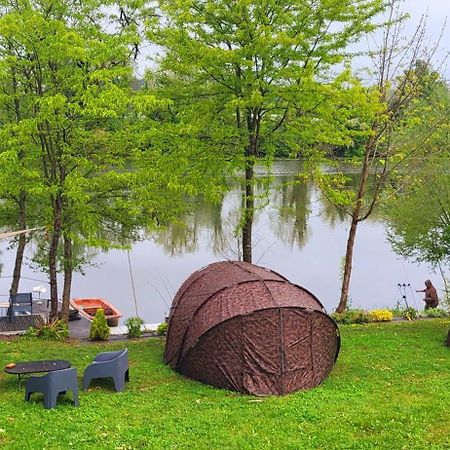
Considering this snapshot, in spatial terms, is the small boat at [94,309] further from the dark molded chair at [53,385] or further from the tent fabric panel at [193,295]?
the dark molded chair at [53,385]

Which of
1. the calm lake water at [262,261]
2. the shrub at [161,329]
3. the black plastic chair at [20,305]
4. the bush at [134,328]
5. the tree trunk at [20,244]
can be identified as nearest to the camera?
the bush at [134,328]

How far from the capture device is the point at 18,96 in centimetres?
1346

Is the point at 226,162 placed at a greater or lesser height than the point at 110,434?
greater

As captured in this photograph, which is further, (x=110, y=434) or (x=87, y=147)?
(x=87, y=147)

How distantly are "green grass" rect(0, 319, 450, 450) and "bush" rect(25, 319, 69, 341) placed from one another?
1730 mm

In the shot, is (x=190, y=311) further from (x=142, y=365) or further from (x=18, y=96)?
(x=18, y=96)

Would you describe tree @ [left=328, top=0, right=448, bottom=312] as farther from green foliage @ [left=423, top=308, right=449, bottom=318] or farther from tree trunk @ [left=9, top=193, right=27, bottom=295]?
tree trunk @ [left=9, top=193, right=27, bottom=295]

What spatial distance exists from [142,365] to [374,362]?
4761 mm

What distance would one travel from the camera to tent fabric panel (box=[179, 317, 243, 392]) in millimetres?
10328

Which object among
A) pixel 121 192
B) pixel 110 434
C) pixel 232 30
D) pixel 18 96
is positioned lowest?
pixel 110 434

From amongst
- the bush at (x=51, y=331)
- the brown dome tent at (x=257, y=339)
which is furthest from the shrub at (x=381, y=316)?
the bush at (x=51, y=331)

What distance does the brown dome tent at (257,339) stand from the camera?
33.6 feet

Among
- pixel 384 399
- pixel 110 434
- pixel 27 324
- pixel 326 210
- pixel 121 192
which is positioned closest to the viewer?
pixel 110 434

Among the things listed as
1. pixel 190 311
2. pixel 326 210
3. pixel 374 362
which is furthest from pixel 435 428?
pixel 326 210
